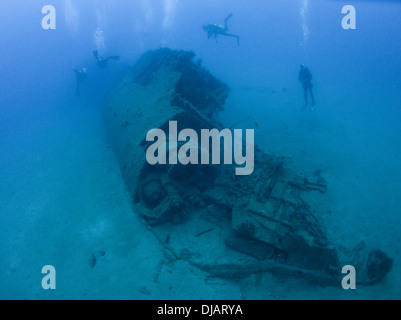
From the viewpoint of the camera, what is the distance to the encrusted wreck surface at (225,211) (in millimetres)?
5023

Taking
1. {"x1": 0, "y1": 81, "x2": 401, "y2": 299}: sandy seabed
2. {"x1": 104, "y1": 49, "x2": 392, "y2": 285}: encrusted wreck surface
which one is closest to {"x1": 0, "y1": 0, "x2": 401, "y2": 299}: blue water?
{"x1": 0, "y1": 81, "x2": 401, "y2": 299}: sandy seabed

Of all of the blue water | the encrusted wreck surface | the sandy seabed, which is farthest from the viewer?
the blue water

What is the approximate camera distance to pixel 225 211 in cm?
643

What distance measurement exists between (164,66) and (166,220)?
6544 millimetres

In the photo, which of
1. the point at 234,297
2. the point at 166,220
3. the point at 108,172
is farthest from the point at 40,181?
the point at 234,297

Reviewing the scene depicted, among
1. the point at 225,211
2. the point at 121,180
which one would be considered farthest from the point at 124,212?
the point at 225,211

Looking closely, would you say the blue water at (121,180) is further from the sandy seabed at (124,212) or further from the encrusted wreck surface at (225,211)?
the encrusted wreck surface at (225,211)

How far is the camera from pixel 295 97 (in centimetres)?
1989

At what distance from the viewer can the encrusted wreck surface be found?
502cm

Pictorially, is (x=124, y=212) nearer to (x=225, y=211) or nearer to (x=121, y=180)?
(x=121, y=180)

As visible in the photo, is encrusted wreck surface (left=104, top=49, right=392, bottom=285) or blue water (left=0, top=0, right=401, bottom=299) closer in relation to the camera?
encrusted wreck surface (left=104, top=49, right=392, bottom=285)

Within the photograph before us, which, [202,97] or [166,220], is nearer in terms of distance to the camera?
[166,220]

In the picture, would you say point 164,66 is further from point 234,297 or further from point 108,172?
point 234,297

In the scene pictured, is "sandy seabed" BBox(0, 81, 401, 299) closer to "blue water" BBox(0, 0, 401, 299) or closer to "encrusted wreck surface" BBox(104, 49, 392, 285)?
"blue water" BBox(0, 0, 401, 299)
